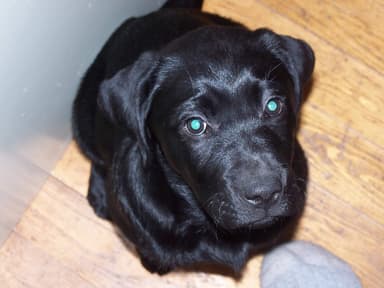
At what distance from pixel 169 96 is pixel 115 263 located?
116 cm

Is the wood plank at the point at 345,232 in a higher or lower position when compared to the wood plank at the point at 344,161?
lower

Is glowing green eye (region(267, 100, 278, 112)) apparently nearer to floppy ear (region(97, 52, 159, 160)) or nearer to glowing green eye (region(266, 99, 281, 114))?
glowing green eye (region(266, 99, 281, 114))

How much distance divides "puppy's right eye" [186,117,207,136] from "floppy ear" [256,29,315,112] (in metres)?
0.36

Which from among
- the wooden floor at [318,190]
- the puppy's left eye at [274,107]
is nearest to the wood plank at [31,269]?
the wooden floor at [318,190]

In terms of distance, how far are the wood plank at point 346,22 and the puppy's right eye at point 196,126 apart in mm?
1449

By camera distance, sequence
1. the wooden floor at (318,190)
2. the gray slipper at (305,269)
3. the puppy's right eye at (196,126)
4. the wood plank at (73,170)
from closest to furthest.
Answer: the puppy's right eye at (196,126)
the gray slipper at (305,269)
the wooden floor at (318,190)
the wood plank at (73,170)

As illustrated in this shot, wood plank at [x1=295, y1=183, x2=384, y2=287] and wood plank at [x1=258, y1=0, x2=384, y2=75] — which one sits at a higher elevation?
wood plank at [x1=258, y1=0, x2=384, y2=75]

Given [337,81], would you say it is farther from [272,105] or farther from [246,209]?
[246,209]

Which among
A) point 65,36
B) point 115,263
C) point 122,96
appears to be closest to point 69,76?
point 65,36

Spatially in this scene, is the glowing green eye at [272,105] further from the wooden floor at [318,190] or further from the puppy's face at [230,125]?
the wooden floor at [318,190]

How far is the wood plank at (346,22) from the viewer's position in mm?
3254

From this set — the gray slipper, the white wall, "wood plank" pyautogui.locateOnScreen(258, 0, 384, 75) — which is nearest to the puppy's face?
the white wall

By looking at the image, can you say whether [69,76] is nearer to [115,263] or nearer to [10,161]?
[10,161]

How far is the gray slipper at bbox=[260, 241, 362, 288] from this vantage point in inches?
112
